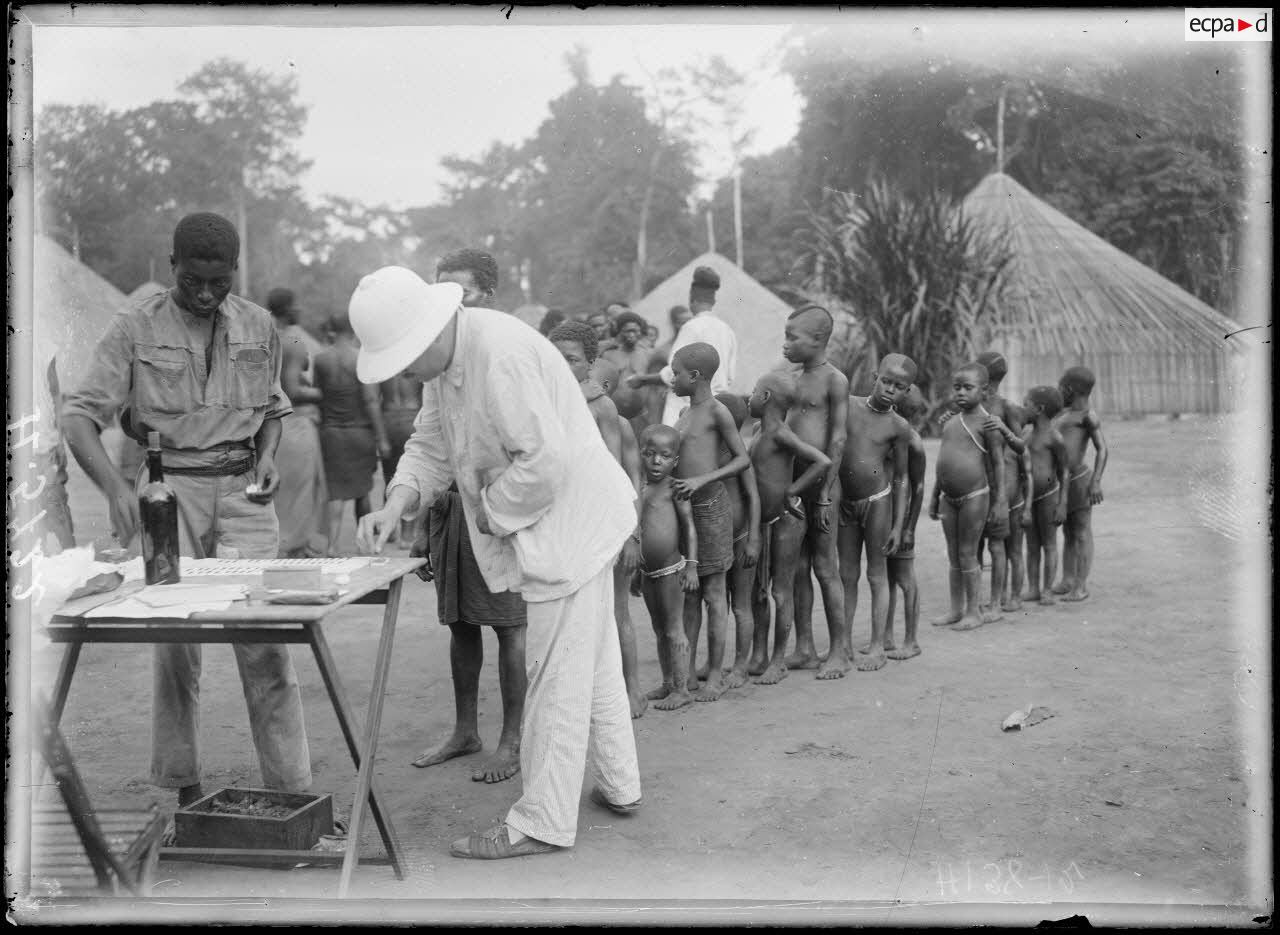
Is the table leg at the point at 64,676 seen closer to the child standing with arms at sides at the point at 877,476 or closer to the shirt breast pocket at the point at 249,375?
the shirt breast pocket at the point at 249,375

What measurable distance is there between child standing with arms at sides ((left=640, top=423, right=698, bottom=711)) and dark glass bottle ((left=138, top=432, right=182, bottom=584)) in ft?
7.18

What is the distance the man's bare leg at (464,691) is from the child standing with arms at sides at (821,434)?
184 centimetres

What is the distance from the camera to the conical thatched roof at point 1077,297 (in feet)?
55.8

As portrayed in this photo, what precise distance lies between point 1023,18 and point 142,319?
3070 mm

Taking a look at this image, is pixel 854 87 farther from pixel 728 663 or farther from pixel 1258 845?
pixel 1258 845

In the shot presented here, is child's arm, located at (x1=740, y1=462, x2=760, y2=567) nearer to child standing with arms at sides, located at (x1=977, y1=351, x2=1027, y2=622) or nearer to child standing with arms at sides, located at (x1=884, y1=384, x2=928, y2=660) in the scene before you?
child standing with arms at sides, located at (x1=884, y1=384, x2=928, y2=660)

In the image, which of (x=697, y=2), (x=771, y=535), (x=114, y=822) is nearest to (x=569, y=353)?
(x=771, y=535)

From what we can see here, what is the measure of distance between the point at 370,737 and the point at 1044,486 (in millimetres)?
5163

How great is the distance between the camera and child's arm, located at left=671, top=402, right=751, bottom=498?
17.3ft

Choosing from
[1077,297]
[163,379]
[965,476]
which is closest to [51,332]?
[163,379]

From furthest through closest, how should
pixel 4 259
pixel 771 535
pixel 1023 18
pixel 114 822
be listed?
pixel 771 535, pixel 1023 18, pixel 114 822, pixel 4 259

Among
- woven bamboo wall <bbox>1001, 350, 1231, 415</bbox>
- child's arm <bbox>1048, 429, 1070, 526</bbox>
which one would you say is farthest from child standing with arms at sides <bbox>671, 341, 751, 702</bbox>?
woven bamboo wall <bbox>1001, 350, 1231, 415</bbox>

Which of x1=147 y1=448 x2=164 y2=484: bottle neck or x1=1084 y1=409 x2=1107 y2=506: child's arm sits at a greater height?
x1=147 y1=448 x2=164 y2=484: bottle neck

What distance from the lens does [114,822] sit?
11.6ft
